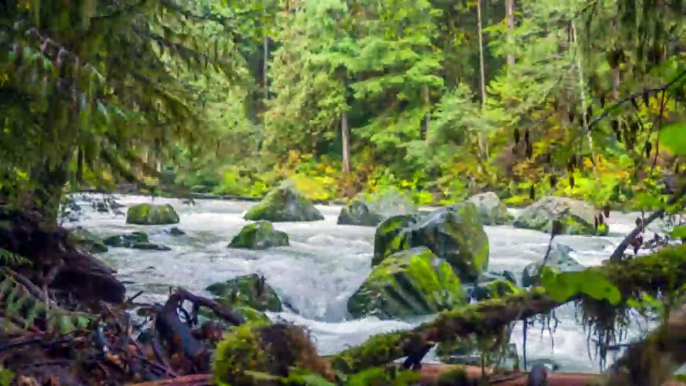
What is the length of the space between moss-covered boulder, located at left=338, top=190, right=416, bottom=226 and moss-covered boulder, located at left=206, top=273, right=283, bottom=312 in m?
7.17

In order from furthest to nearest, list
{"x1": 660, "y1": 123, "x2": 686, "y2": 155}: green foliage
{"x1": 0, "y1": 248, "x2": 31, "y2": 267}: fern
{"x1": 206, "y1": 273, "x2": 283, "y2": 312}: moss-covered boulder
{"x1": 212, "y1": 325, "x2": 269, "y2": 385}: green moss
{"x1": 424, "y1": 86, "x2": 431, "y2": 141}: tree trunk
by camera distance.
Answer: {"x1": 424, "y1": 86, "x2": 431, "y2": 141}: tree trunk, {"x1": 206, "y1": 273, "x2": 283, "y2": 312}: moss-covered boulder, {"x1": 0, "y1": 248, "x2": 31, "y2": 267}: fern, {"x1": 212, "y1": 325, "x2": 269, "y2": 385}: green moss, {"x1": 660, "y1": 123, "x2": 686, "y2": 155}: green foliage

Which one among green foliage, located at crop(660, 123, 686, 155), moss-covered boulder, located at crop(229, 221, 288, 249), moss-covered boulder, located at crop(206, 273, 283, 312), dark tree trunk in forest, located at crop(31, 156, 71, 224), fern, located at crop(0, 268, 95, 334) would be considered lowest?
moss-covered boulder, located at crop(206, 273, 283, 312)

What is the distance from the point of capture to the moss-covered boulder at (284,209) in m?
15.4

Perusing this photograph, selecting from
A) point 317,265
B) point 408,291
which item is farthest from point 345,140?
point 408,291

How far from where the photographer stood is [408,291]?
23.5ft

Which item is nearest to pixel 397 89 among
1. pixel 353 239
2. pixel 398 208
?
pixel 398 208

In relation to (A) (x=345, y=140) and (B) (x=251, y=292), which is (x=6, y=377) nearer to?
(B) (x=251, y=292)

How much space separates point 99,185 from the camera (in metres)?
5.12

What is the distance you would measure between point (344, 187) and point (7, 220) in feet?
73.3

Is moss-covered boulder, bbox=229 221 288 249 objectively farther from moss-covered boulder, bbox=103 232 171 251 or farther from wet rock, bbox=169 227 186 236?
wet rock, bbox=169 227 186 236

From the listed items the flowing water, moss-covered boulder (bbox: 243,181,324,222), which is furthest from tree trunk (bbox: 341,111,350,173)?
the flowing water

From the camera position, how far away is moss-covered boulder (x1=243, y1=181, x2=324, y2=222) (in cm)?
1541

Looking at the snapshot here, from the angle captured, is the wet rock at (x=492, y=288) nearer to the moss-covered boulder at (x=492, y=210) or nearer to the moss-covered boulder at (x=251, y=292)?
the moss-covered boulder at (x=251, y=292)

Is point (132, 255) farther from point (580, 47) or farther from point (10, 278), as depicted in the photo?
point (580, 47)
